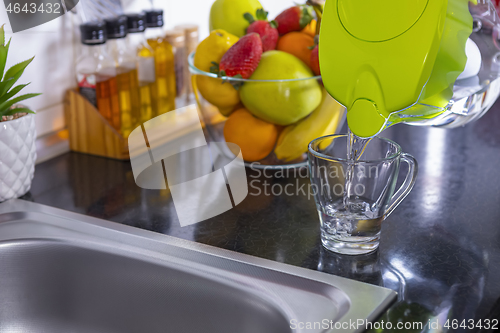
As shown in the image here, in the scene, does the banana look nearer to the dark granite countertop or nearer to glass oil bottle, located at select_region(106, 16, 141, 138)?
the dark granite countertop

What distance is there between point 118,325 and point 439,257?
42cm

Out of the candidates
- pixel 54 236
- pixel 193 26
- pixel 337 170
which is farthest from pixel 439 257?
pixel 193 26

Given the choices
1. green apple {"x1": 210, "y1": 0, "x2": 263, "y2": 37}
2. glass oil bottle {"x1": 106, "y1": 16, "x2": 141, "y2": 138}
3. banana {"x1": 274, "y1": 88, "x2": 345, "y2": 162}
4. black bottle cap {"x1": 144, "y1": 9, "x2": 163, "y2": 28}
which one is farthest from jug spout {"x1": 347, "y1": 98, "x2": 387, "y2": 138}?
black bottle cap {"x1": 144, "y1": 9, "x2": 163, "y2": 28}

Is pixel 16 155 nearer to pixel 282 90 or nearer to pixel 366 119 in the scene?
pixel 282 90

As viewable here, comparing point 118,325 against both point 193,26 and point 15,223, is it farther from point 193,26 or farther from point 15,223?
point 193,26

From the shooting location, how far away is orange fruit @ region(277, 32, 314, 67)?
90 centimetres

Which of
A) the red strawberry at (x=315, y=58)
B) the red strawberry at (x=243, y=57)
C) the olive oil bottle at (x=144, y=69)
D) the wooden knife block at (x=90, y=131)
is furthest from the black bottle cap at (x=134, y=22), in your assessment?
the red strawberry at (x=315, y=58)

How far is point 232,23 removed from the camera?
3.14 ft

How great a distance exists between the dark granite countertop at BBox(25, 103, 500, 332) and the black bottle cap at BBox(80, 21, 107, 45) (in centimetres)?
22

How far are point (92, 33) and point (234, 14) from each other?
25 centimetres

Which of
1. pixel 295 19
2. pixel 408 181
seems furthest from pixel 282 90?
pixel 408 181

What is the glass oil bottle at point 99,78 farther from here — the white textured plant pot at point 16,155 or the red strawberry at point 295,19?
the red strawberry at point 295,19

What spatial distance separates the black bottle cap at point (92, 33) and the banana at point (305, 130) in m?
0.37

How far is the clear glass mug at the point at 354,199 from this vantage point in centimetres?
67
